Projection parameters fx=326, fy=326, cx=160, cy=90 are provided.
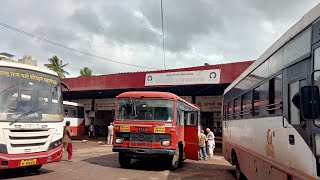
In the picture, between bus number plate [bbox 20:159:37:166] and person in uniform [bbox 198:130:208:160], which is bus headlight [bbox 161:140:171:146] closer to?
bus number plate [bbox 20:159:37:166]

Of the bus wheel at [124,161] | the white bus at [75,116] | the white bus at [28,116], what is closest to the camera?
the white bus at [28,116]

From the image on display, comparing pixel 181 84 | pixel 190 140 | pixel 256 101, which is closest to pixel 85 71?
pixel 181 84

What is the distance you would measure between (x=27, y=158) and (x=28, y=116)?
115cm

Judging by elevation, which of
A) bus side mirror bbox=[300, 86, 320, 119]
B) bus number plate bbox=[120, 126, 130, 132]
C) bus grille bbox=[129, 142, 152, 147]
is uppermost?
bus side mirror bbox=[300, 86, 320, 119]

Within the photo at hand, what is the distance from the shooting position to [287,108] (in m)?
4.60

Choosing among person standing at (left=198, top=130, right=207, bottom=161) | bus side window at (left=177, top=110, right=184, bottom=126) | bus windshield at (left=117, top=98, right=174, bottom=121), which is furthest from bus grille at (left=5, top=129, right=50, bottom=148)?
person standing at (left=198, top=130, right=207, bottom=161)

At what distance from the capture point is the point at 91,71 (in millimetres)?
55250

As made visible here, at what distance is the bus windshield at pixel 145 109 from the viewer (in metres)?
12.3

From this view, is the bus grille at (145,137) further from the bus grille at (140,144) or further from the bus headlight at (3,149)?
the bus headlight at (3,149)

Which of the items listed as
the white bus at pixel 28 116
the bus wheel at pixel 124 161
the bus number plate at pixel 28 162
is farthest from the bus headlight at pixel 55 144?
the bus wheel at pixel 124 161

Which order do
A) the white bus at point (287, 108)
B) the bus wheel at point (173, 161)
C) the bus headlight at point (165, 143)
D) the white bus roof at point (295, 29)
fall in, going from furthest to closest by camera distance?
the bus wheel at point (173, 161)
the bus headlight at point (165, 143)
the white bus roof at point (295, 29)
the white bus at point (287, 108)

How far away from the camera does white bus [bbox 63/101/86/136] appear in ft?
91.3

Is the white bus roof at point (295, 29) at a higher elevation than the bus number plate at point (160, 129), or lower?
higher

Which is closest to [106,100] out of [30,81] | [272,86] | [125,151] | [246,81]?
[125,151]
